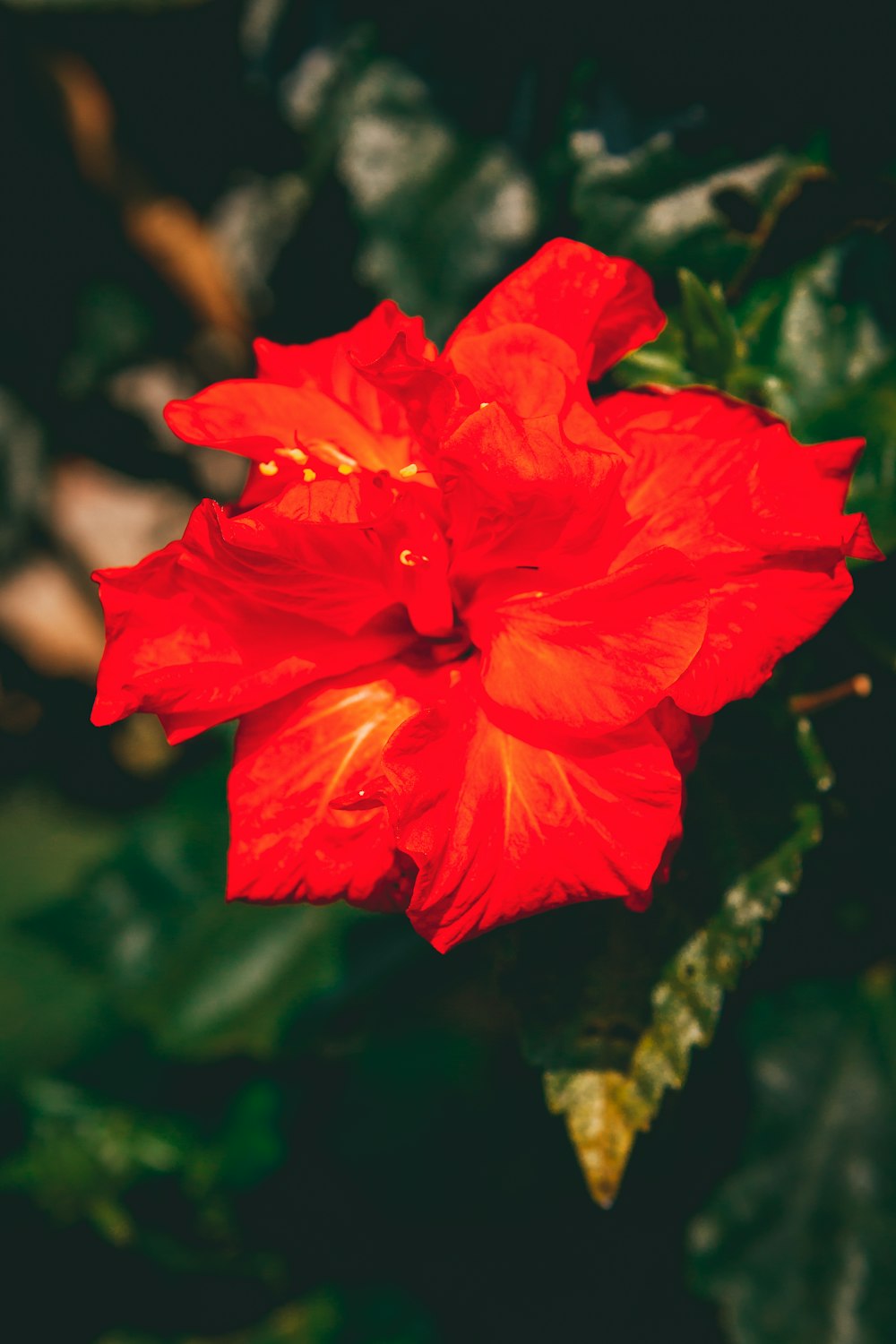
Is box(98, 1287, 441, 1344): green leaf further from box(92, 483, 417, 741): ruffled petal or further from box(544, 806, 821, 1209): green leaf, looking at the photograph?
box(92, 483, 417, 741): ruffled petal

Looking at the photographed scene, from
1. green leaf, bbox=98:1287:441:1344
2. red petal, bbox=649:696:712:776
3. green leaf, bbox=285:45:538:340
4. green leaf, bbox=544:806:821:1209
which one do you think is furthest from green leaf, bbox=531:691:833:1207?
green leaf, bbox=98:1287:441:1344

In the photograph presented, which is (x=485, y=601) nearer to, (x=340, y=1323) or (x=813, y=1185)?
(x=813, y=1185)

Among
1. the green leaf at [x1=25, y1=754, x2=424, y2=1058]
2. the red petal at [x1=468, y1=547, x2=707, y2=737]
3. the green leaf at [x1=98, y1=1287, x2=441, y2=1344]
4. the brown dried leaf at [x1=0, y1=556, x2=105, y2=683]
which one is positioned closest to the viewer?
the red petal at [x1=468, y1=547, x2=707, y2=737]

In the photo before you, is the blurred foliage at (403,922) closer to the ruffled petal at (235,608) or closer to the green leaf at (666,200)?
the green leaf at (666,200)

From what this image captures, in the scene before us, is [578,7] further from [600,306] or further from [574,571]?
[574,571]

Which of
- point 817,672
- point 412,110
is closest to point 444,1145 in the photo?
point 817,672

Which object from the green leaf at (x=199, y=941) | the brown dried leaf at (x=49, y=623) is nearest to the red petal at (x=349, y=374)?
the green leaf at (x=199, y=941)
